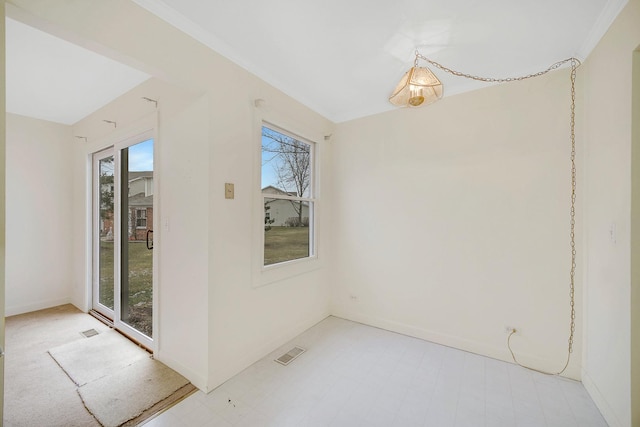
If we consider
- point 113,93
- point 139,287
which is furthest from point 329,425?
point 113,93

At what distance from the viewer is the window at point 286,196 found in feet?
8.47

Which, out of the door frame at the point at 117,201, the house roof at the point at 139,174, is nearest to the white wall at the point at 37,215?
the door frame at the point at 117,201

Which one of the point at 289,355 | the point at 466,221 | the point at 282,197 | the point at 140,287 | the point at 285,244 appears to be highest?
the point at 282,197

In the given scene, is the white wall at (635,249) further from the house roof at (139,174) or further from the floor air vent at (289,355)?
the house roof at (139,174)

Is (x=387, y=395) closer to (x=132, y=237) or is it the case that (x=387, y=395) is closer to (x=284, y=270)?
(x=284, y=270)

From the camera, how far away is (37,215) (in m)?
3.50

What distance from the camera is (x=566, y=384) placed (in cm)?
203

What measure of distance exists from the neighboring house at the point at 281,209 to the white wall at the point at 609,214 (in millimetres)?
2486

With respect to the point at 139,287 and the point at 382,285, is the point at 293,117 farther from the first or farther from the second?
the point at 139,287

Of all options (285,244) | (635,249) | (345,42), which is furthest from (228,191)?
(635,249)

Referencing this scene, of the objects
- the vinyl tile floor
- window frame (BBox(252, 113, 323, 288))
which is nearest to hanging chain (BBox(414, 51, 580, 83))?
window frame (BBox(252, 113, 323, 288))

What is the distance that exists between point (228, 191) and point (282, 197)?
75 cm

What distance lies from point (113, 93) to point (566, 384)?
4819 millimetres

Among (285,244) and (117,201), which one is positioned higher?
(117,201)
